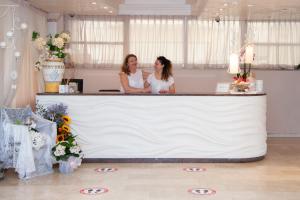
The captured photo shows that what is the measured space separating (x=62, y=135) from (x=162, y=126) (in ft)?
4.57

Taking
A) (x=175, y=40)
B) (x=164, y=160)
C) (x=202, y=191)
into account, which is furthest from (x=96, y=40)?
(x=202, y=191)

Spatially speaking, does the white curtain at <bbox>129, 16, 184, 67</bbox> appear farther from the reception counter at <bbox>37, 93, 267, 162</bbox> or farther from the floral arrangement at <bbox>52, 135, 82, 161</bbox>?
the floral arrangement at <bbox>52, 135, 82, 161</bbox>

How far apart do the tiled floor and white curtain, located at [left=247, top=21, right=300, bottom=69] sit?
3279 millimetres

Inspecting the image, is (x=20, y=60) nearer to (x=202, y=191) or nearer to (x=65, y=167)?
(x=65, y=167)

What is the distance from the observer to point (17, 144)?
17.5 feet

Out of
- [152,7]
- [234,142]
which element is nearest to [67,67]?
[152,7]

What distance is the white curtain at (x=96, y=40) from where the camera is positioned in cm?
921

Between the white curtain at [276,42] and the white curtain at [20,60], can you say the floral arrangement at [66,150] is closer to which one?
the white curtain at [20,60]

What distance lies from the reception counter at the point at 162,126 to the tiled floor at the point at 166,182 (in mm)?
197

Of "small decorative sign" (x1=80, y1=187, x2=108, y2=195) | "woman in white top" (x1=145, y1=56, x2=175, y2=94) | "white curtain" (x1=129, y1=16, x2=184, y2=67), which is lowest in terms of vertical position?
"small decorative sign" (x1=80, y1=187, x2=108, y2=195)

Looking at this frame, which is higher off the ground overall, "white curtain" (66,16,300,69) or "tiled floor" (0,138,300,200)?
"white curtain" (66,16,300,69)

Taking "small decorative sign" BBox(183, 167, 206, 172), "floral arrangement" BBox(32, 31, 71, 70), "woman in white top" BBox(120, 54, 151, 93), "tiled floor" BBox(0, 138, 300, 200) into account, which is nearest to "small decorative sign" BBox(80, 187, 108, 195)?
"tiled floor" BBox(0, 138, 300, 200)

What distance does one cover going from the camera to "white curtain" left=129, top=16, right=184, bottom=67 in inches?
362

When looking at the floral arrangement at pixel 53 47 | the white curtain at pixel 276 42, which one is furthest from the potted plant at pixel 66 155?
the white curtain at pixel 276 42
